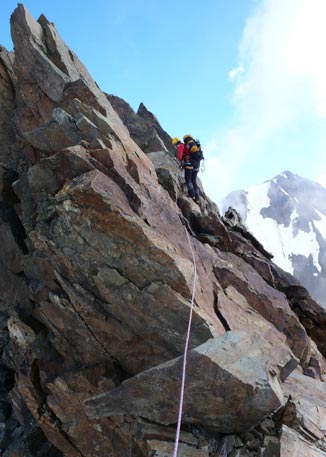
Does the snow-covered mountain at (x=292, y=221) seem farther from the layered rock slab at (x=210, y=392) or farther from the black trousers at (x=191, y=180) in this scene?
the layered rock slab at (x=210, y=392)

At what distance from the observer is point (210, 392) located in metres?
8.70

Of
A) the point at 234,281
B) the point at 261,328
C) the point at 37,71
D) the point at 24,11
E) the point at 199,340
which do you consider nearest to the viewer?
the point at 199,340

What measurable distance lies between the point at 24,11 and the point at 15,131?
729cm

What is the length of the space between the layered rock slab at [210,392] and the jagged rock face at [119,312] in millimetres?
36

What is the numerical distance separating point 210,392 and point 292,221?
83919mm

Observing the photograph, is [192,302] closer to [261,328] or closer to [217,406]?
[217,406]

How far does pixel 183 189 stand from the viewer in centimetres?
2094

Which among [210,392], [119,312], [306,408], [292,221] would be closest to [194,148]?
[119,312]

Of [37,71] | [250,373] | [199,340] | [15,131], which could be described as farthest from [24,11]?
[250,373]

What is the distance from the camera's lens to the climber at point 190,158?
20078 mm

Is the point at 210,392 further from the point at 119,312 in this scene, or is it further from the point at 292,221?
the point at 292,221

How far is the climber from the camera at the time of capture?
65.9 ft

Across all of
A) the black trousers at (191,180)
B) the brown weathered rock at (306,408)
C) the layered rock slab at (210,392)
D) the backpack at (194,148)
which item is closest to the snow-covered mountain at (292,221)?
the black trousers at (191,180)

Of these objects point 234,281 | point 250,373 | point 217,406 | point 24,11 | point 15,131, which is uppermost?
point 24,11
